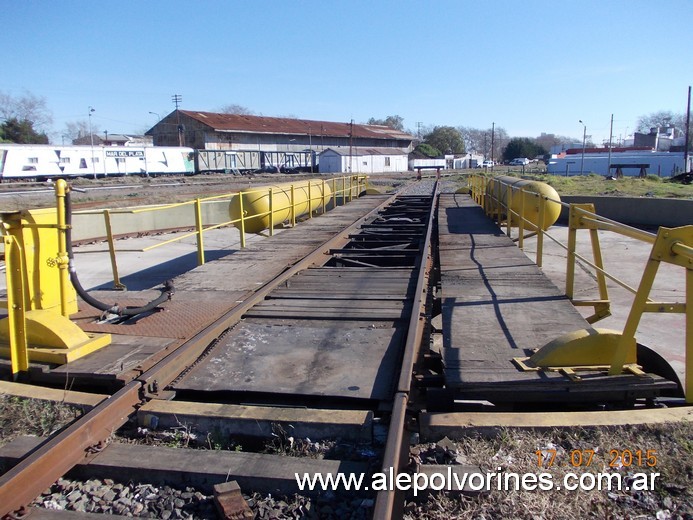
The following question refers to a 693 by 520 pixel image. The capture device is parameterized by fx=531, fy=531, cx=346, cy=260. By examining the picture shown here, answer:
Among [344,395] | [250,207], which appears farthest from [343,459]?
[250,207]

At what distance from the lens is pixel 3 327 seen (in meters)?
4.18

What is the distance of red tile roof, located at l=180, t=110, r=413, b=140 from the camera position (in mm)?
68750

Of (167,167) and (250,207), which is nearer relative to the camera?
(250,207)

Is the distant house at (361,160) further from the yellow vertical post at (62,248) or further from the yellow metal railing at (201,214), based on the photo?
the yellow vertical post at (62,248)

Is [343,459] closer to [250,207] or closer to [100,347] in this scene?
[100,347]

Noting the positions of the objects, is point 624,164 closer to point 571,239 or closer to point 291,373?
point 571,239

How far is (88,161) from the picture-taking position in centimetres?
4478

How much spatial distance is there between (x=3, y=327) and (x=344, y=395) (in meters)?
2.77

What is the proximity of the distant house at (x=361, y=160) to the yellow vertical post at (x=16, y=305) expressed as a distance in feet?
185

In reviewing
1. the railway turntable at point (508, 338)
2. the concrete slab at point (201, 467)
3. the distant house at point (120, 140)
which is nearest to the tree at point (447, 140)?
the distant house at point (120, 140)

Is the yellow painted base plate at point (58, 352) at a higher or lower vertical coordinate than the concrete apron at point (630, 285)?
higher

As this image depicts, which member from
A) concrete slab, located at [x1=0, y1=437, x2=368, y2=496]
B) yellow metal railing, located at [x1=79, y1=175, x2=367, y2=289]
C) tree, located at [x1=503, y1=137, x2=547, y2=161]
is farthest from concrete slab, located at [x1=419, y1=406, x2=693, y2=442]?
tree, located at [x1=503, y1=137, x2=547, y2=161]

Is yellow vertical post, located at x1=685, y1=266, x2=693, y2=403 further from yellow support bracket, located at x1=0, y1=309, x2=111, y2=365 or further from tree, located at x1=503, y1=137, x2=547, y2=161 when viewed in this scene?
tree, located at x1=503, y1=137, x2=547, y2=161

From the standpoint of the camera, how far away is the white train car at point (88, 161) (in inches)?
1564
